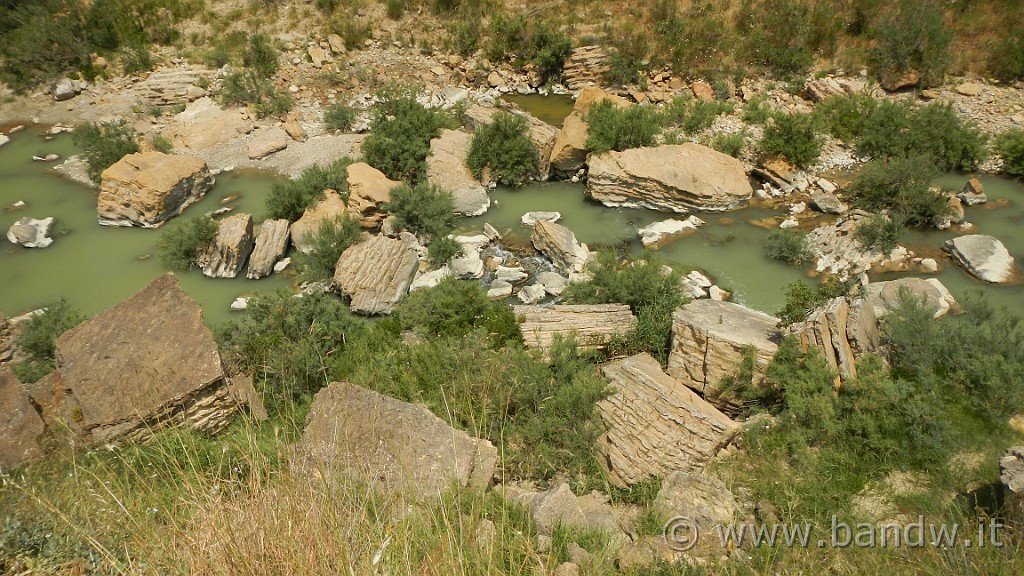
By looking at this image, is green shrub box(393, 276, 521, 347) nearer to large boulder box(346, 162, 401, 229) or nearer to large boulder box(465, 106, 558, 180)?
large boulder box(346, 162, 401, 229)

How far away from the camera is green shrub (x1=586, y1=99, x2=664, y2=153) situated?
12.3 meters

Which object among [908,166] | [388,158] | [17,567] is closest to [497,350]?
[17,567]

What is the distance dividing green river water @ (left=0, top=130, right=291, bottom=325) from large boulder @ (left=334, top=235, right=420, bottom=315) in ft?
4.61

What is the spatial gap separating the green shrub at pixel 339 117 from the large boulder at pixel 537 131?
110 inches

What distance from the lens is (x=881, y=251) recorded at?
10.1m

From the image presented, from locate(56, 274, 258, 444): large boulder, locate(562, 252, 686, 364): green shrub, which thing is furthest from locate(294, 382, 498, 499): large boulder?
locate(562, 252, 686, 364): green shrub

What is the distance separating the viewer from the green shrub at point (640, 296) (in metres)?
8.06

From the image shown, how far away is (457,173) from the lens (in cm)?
1254

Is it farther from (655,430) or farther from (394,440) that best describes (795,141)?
(394,440)

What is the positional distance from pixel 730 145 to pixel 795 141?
48.1 inches

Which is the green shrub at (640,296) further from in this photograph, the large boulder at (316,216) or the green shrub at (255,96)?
the green shrub at (255,96)

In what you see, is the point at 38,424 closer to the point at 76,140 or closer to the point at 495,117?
the point at 495,117

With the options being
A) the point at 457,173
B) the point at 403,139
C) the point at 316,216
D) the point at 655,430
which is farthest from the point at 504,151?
the point at 655,430

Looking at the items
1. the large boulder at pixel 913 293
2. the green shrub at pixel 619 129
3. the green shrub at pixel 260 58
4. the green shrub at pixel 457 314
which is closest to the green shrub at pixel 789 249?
the large boulder at pixel 913 293
